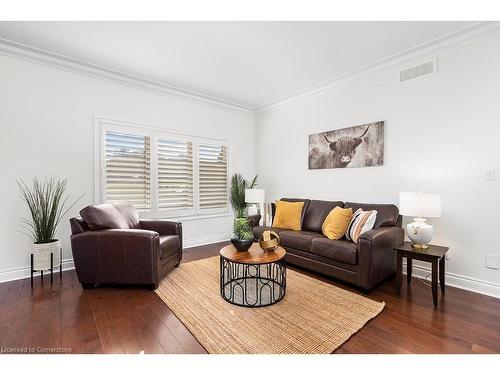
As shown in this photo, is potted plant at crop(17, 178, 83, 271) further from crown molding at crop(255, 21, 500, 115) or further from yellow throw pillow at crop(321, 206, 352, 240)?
crown molding at crop(255, 21, 500, 115)

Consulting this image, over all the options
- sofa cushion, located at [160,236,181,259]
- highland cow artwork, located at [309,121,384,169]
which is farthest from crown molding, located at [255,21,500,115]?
sofa cushion, located at [160,236,181,259]

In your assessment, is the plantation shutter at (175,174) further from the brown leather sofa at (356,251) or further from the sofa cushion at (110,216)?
the brown leather sofa at (356,251)

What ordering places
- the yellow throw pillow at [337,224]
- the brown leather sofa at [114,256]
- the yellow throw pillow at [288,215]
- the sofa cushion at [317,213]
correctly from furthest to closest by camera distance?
the yellow throw pillow at [288,215]
the sofa cushion at [317,213]
the yellow throw pillow at [337,224]
the brown leather sofa at [114,256]

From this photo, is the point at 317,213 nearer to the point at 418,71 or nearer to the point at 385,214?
the point at 385,214

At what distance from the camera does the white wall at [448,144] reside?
2.52 m

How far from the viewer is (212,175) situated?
15.5 ft

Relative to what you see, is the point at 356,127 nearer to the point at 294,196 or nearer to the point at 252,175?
the point at 294,196

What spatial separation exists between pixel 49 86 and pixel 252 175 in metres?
3.63

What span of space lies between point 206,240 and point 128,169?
1.90m

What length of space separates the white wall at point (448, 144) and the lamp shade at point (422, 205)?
51 centimetres

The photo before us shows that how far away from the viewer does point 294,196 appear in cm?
458

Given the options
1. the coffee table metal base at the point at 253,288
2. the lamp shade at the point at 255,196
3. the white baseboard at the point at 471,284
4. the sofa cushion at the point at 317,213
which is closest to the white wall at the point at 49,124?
the lamp shade at the point at 255,196

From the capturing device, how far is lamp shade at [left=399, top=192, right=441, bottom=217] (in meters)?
2.46
